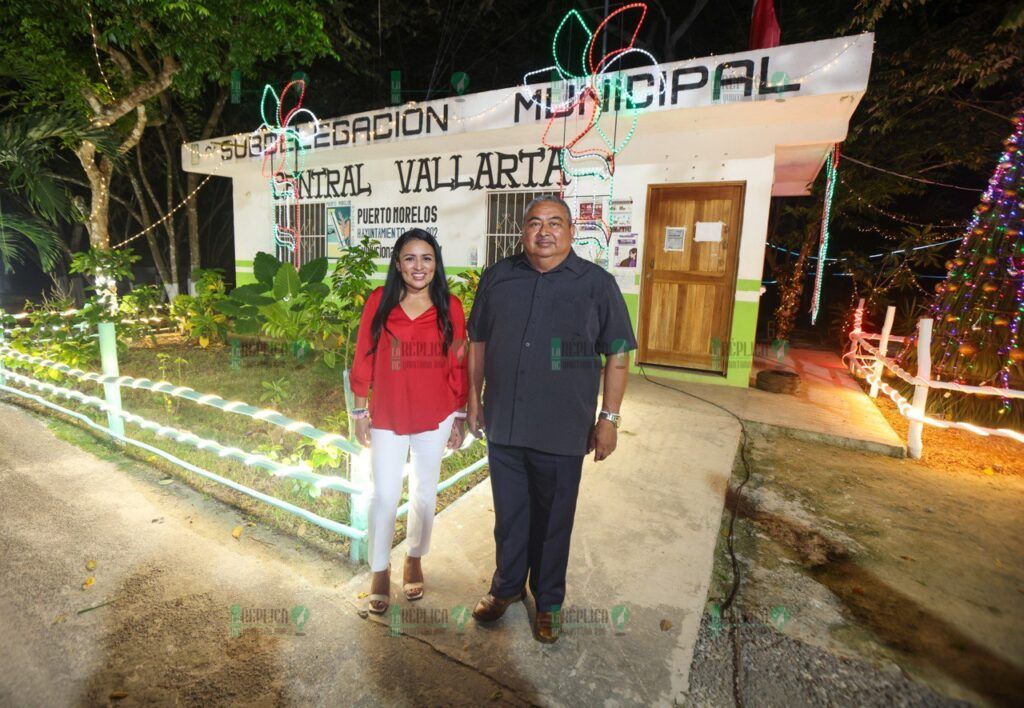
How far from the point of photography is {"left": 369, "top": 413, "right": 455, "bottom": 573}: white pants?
7.69ft

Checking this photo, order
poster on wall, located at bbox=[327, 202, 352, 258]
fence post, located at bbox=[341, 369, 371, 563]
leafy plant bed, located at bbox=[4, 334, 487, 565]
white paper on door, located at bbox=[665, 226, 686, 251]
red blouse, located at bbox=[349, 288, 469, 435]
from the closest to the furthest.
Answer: red blouse, located at bbox=[349, 288, 469, 435], fence post, located at bbox=[341, 369, 371, 563], leafy plant bed, located at bbox=[4, 334, 487, 565], white paper on door, located at bbox=[665, 226, 686, 251], poster on wall, located at bbox=[327, 202, 352, 258]

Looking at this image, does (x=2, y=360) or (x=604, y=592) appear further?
(x=2, y=360)

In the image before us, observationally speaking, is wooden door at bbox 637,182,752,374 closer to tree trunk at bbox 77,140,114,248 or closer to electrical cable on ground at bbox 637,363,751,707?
electrical cable on ground at bbox 637,363,751,707

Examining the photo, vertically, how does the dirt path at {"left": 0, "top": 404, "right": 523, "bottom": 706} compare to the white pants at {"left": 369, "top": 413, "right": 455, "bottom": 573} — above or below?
below

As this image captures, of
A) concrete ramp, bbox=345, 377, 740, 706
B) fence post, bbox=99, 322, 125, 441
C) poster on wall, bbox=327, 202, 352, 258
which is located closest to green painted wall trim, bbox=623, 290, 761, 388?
concrete ramp, bbox=345, 377, 740, 706

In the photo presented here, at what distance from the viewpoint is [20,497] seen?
346 cm

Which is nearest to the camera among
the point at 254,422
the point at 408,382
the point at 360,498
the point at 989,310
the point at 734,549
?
the point at 408,382

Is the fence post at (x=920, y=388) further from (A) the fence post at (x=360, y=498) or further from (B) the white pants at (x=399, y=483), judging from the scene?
(A) the fence post at (x=360, y=498)

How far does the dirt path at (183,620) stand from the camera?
6.45ft

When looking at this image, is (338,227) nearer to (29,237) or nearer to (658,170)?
(29,237)

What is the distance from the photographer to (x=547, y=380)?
2.15 m

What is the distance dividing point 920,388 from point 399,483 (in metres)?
4.83

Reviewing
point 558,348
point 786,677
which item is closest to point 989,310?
point 786,677

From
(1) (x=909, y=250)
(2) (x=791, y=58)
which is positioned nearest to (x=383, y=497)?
(2) (x=791, y=58)
